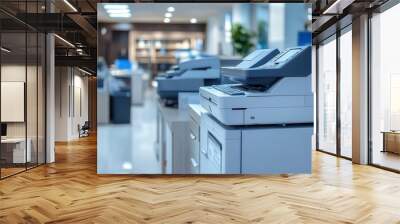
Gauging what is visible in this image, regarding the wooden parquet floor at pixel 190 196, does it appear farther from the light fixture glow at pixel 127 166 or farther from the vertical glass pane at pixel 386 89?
the vertical glass pane at pixel 386 89

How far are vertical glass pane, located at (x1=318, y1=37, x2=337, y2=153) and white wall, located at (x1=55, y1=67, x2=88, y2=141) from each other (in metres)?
2.62

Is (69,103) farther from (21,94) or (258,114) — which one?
(258,114)

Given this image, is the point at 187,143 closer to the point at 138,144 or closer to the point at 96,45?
the point at 138,144

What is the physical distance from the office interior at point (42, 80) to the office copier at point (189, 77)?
0.78 meters

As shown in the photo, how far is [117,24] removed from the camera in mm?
4863

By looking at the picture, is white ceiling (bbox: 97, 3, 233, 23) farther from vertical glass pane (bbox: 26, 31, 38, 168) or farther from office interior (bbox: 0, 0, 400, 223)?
vertical glass pane (bbox: 26, 31, 38, 168)

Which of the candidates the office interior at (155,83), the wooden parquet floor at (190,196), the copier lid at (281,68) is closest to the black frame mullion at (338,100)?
the wooden parquet floor at (190,196)

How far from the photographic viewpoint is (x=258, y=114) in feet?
15.3

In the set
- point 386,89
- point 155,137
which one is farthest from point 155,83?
point 386,89

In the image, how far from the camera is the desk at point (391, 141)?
6.23 m

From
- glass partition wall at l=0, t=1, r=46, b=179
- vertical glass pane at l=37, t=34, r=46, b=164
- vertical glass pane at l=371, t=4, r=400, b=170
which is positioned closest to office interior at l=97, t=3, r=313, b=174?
vertical glass pane at l=37, t=34, r=46, b=164

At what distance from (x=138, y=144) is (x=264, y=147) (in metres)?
1.12

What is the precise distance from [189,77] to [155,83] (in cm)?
33

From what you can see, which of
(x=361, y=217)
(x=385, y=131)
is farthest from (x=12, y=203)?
(x=385, y=131)
